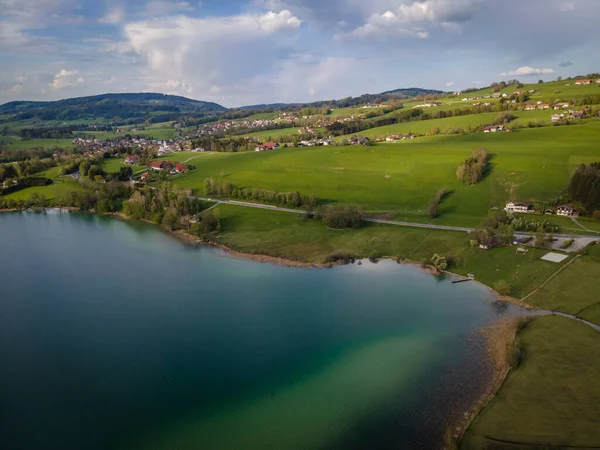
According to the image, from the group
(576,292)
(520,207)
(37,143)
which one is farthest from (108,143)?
(576,292)

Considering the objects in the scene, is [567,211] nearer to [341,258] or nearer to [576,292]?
[576,292]

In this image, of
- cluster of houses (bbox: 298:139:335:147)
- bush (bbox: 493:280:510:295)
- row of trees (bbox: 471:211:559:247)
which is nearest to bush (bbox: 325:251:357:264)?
row of trees (bbox: 471:211:559:247)

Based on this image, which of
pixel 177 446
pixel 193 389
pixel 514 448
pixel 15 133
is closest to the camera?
pixel 514 448

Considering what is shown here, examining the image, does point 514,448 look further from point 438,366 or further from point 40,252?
point 40,252

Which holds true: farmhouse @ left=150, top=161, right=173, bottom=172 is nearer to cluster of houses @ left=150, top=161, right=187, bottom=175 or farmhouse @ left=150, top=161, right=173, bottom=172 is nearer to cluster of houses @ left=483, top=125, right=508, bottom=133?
cluster of houses @ left=150, top=161, right=187, bottom=175

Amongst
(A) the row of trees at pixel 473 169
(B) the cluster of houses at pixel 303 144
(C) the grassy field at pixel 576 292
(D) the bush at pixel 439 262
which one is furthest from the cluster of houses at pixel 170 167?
(C) the grassy field at pixel 576 292

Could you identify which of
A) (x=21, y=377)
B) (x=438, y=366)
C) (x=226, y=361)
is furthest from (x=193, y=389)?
(x=438, y=366)
